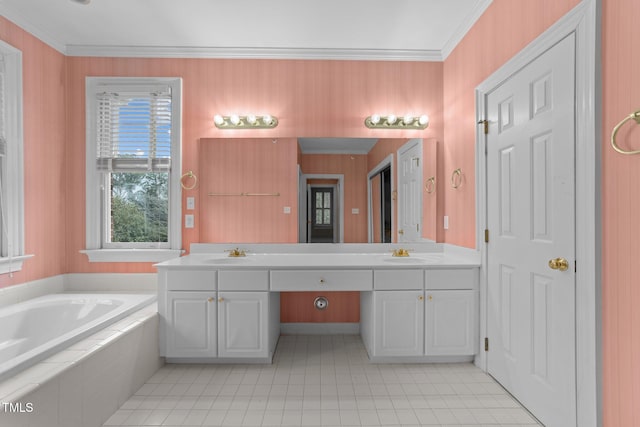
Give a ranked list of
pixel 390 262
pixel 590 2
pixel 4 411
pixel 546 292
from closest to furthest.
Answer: pixel 4 411 → pixel 590 2 → pixel 546 292 → pixel 390 262

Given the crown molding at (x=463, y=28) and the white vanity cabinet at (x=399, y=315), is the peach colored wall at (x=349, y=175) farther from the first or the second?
the crown molding at (x=463, y=28)

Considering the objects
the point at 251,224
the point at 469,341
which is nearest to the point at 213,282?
the point at 251,224

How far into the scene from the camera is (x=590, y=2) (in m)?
1.44

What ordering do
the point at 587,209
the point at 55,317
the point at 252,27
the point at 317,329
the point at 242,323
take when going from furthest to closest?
the point at 317,329 < the point at 252,27 < the point at 55,317 < the point at 242,323 < the point at 587,209

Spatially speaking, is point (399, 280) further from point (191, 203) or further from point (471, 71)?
point (191, 203)

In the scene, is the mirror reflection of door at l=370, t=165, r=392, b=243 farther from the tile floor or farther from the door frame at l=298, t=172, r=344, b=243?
the tile floor

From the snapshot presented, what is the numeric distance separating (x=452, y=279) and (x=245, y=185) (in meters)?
1.79

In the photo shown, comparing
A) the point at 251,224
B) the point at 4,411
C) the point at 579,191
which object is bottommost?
the point at 4,411

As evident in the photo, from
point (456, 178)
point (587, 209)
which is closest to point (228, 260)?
point (456, 178)

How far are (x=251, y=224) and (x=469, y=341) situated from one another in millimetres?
1881

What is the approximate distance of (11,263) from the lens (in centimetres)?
246

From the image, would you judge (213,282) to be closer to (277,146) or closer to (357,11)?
(277,146)

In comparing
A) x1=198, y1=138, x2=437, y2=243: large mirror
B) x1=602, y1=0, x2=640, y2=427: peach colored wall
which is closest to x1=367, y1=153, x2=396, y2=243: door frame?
x1=198, y1=138, x2=437, y2=243: large mirror

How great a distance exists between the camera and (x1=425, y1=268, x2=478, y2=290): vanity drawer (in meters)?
2.42
